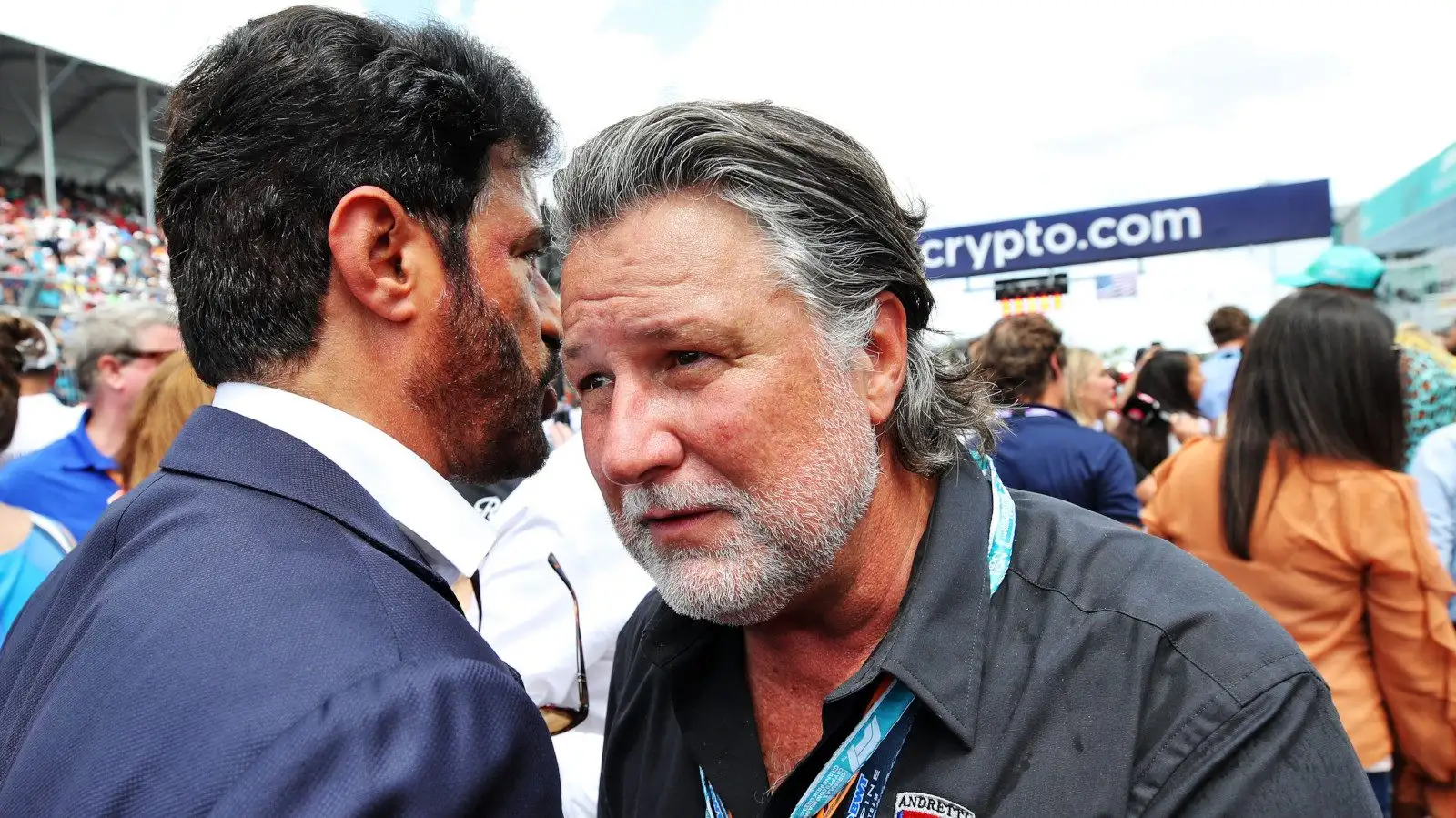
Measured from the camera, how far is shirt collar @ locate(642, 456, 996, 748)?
1312mm

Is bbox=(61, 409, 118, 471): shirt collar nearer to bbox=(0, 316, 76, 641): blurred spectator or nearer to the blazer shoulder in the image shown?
bbox=(0, 316, 76, 641): blurred spectator

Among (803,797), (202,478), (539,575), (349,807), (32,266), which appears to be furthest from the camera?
(32,266)

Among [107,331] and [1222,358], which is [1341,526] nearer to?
[1222,358]

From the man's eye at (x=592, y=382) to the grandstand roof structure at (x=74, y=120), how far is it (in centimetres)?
2422

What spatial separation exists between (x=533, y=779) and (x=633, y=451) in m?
0.56

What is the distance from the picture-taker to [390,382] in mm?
1386

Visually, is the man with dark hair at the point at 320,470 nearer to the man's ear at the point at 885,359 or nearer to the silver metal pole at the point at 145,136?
the man's ear at the point at 885,359

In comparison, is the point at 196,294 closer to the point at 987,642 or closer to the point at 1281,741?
the point at 987,642

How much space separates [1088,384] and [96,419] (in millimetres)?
5111

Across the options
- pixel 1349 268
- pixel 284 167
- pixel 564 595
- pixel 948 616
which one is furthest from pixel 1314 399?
pixel 284 167

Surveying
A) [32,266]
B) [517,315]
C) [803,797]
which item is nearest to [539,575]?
[517,315]

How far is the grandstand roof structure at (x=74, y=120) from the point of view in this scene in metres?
22.6

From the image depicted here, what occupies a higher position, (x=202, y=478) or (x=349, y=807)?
(x=202, y=478)

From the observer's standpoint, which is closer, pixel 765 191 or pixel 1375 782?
pixel 765 191
